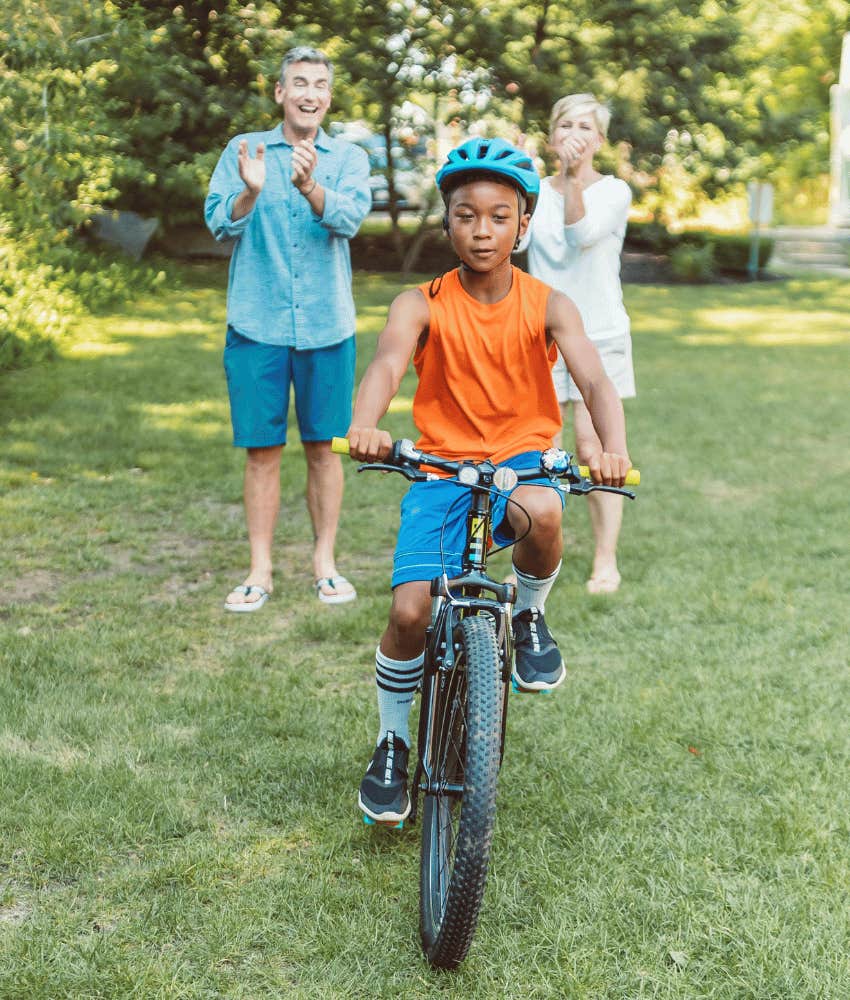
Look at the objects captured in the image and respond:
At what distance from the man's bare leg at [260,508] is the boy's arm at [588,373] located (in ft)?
8.14

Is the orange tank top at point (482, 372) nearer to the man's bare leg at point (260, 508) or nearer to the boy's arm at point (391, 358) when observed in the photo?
the boy's arm at point (391, 358)

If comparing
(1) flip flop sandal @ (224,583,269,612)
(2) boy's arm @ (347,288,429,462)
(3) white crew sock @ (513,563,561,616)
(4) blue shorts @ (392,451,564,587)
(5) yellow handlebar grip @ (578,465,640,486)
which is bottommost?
(1) flip flop sandal @ (224,583,269,612)

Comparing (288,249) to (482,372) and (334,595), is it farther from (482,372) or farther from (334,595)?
(482,372)

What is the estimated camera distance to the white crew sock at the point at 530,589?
146 inches

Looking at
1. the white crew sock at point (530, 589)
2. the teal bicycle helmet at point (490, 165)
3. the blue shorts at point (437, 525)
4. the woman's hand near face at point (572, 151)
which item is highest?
the woman's hand near face at point (572, 151)

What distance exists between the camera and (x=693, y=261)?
23.5 meters

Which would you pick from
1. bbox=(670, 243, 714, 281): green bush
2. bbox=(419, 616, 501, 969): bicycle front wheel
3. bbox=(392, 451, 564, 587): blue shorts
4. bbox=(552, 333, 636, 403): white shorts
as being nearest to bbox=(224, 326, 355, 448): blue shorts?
bbox=(552, 333, 636, 403): white shorts

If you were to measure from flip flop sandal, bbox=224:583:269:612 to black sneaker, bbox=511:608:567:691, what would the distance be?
213 cm

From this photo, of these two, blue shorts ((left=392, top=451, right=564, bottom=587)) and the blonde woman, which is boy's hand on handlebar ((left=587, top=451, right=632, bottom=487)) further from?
the blonde woman

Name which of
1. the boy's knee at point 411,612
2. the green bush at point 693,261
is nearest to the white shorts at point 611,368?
the boy's knee at point 411,612

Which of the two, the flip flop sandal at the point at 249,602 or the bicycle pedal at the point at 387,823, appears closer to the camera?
the bicycle pedal at the point at 387,823

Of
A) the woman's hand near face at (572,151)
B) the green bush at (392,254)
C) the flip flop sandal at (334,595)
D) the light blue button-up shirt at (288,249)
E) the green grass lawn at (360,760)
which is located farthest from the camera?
the green bush at (392,254)

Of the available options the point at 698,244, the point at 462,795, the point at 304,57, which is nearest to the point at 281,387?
the point at 304,57

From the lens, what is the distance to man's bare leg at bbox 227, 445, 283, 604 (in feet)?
18.8
